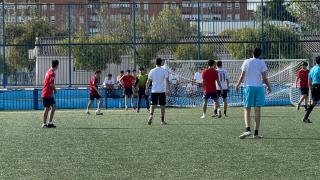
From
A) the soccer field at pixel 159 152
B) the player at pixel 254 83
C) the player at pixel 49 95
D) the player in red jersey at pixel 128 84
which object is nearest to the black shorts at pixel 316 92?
the soccer field at pixel 159 152

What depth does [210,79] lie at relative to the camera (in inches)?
886

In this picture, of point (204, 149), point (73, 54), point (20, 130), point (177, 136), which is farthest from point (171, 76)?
point (204, 149)

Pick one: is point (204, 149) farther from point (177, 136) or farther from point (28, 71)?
point (28, 71)

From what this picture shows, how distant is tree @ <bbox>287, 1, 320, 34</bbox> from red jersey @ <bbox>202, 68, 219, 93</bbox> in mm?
16424

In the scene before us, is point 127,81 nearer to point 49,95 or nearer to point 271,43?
point 271,43

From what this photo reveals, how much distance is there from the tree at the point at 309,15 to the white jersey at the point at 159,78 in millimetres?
19482

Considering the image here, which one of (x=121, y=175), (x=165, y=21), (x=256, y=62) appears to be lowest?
(x=121, y=175)

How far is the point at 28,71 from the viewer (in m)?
40.8

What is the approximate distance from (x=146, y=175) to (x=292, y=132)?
23.8 feet

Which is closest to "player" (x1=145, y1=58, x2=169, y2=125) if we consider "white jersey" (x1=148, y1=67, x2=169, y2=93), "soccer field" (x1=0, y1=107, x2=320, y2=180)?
"white jersey" (x1=148, y1=67, x2=169, y2=93)

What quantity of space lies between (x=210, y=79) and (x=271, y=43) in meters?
14.1

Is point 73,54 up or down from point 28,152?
up

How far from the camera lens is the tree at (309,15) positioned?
38041 millimetres

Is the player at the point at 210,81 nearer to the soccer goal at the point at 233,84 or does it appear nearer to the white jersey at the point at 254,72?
the white jersey at the point at 254,72
